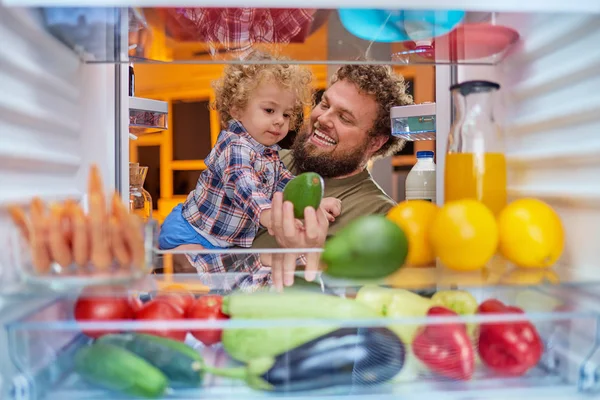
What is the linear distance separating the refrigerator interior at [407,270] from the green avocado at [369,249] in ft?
0.08

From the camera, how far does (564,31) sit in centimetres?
83

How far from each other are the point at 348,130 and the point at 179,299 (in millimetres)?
1743

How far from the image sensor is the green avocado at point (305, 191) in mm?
1106

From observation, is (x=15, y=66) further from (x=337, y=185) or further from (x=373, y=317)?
(x=337, y=185)

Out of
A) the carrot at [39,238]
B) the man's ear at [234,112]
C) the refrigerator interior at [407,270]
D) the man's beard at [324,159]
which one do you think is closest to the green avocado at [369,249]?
the refrigerator interior at [407,270]

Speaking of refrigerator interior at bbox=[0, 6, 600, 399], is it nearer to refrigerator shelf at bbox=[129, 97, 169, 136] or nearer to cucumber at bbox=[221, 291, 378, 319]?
cucumber at bbox=[221, 291, 378, 319]

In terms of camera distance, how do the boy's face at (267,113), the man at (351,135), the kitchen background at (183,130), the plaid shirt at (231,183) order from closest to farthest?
the plaid shirt at (231,183), the boy's face at (267,113), the man at (351,135), the kitchen background at (183,130)

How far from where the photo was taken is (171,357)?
73 centimetres

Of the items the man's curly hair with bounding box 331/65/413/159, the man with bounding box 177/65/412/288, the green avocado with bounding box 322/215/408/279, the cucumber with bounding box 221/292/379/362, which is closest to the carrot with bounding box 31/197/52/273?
the cucumber with bounding box 221/292/379/362

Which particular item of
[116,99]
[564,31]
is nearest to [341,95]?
[116,99]

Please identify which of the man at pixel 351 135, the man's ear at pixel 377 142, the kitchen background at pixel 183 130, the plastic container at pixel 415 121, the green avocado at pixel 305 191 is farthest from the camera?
the kitchen background at pixel 183 130

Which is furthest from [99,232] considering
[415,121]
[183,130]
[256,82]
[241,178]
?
[183,130]

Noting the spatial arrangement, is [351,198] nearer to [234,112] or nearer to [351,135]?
[351,135]

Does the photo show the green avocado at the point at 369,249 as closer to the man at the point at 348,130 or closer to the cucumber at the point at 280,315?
the cucumber at the point at 280,315
